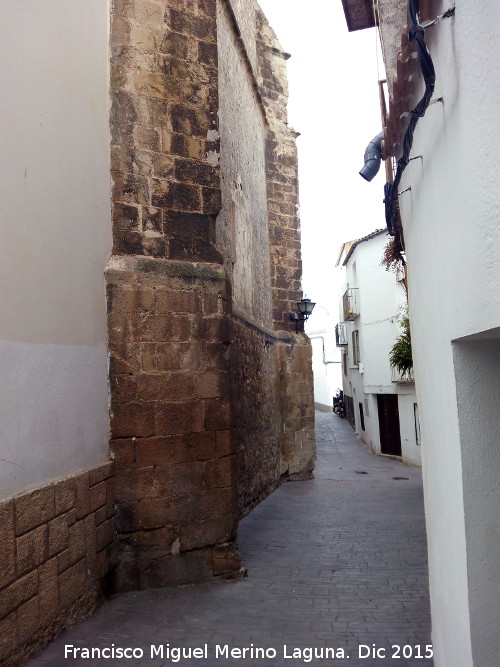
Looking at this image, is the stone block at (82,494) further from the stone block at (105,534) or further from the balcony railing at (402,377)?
the balcony railing at (402,377)

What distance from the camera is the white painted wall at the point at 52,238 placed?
11.6ft

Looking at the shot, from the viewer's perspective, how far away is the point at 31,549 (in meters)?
3.56

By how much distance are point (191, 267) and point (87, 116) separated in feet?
4.88

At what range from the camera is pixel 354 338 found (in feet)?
73.4

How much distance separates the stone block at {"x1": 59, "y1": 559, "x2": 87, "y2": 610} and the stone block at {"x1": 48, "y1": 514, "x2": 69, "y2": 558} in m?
0.19

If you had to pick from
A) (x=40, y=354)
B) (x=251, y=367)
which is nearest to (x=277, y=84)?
(x=251, y=367)

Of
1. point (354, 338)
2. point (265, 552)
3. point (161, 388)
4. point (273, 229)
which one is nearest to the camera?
point (161, 388)

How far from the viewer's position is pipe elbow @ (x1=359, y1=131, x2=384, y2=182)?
5.55 m

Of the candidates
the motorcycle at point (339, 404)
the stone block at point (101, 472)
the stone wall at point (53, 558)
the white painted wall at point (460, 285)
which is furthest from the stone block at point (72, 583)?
the motorcycle at point (339, 404)

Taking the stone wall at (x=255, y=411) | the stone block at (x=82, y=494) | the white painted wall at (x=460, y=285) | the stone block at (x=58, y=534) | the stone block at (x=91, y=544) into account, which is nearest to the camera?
the white painted wall at (x=460, y=285)

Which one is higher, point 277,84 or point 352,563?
point 277,84

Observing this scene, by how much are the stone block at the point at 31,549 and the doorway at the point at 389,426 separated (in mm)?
15818

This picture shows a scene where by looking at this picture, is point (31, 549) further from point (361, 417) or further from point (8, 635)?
point (361, 417)

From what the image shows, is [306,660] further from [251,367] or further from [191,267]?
[251,367]
